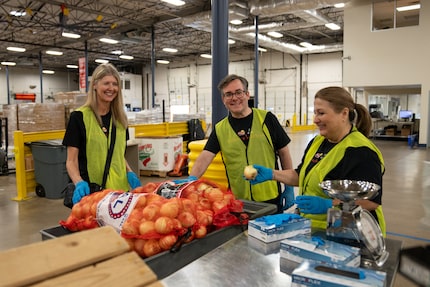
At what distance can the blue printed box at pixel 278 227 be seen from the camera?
1.47 metres

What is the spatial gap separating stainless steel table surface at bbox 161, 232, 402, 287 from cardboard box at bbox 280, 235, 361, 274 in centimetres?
6

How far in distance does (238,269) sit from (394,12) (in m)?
14.0

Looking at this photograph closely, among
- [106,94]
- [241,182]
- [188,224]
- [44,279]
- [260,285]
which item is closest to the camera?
[44,279]

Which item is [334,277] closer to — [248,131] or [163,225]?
[163,225]

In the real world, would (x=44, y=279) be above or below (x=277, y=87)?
below

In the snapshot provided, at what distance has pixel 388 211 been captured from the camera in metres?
5.10

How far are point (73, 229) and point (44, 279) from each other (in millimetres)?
830

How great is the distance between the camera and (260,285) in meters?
1.17

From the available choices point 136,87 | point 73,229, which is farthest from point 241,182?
point 136,87

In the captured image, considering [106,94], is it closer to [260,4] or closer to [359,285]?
[359,285]

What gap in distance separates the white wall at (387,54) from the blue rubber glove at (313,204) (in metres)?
12.8

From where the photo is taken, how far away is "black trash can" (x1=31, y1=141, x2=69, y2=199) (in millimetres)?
5867

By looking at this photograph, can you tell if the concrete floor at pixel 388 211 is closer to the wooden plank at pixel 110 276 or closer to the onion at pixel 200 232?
the onion at pixel 200 232

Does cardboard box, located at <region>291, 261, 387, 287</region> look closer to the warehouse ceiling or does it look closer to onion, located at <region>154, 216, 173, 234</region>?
onion, located at <region>154, 216, 173, 234</region>
